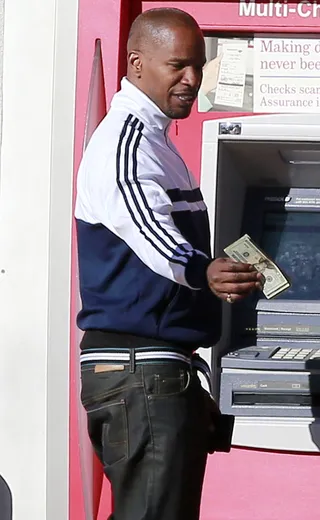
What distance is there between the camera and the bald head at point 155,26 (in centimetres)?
231

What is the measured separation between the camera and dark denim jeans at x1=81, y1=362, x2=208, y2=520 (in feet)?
7.23

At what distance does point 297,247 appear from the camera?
11.0 ft

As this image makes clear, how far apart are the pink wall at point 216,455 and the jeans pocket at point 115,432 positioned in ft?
2.68

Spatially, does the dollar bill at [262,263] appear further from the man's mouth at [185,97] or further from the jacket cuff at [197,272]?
the man's mouth at [185,97]

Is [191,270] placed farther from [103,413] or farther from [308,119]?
[308,119]

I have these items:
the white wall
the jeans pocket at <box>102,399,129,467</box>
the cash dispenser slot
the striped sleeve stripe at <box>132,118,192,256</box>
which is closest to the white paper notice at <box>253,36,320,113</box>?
the white wall

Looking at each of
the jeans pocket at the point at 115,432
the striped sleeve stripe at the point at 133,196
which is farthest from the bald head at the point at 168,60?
the jeans pocket at the point at 115,432

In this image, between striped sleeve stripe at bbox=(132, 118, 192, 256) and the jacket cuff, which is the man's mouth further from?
the jacket cuff

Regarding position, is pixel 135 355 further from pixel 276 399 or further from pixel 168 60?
pixel 276 399

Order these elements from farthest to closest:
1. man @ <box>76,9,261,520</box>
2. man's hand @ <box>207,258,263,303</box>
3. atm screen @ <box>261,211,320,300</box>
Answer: atm screen @ <box>261,211,320,300</box> → man @ <box>76,9,261,520</box> → man's hand @ <box>207,258,263,303</box>

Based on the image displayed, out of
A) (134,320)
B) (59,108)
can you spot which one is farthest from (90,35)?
(134,320)

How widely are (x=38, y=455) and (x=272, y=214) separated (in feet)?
3.52

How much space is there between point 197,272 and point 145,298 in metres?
0.20

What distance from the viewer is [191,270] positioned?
206 centimetres
